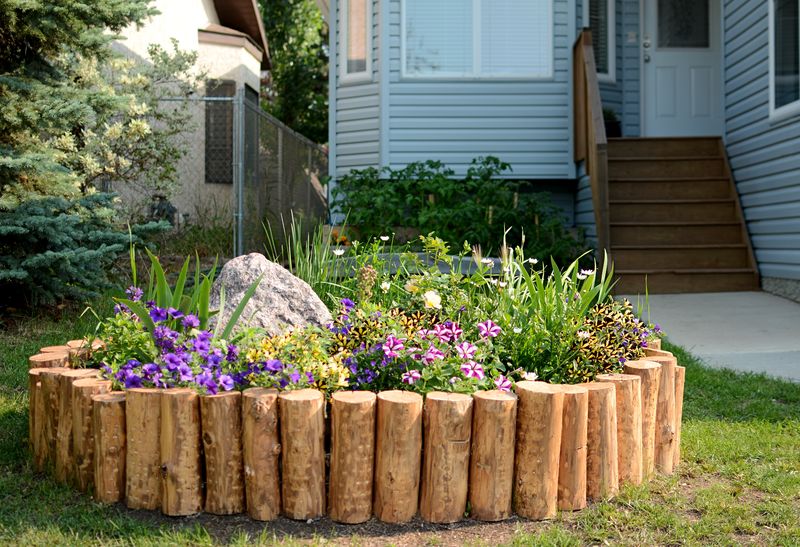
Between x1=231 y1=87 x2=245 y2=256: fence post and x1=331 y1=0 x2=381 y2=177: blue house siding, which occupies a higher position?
x1=331 y1=0 x2=381 y2=177: blue house siding

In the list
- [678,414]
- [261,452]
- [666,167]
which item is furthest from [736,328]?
[261,452]

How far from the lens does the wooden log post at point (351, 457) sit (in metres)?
2.98

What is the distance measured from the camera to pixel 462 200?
9.49m

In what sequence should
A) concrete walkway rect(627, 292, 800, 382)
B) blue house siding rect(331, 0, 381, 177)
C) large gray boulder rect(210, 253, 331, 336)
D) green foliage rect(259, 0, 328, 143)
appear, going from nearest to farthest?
1. large gray boulder rect(210, 253, 331, 336)
2. concrete walkway rect(627, 292, 800, 382)
3. blue house siding rect(331, 0, 381, 177)
4. green foliage rect(259, 0, 328, 143)

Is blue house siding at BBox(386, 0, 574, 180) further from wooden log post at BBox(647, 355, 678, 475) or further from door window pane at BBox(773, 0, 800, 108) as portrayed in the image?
wooden log post at BBox(647, 355, 678, 475)

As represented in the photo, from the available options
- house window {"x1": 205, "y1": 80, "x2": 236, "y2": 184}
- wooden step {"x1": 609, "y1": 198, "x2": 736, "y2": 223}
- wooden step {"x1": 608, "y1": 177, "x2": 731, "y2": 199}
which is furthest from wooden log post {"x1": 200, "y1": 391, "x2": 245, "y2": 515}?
house window {"x1": 205, "y1": 80, "x2": 236, "y2": 184}

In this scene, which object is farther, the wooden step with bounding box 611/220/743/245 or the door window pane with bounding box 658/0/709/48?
the door window pane with bounding box 658/0/709/48

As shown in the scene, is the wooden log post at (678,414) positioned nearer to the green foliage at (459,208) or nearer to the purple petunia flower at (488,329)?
the purple petunia flower at (488,329)

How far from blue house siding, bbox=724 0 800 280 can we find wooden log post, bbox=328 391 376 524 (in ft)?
20.2

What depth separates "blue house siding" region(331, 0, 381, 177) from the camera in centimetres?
1034

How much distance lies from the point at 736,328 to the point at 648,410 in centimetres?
374

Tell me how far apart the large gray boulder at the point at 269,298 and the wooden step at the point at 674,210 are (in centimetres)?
575

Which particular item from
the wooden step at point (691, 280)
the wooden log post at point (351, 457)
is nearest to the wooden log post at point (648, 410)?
the wooden log post at point (351, 457)

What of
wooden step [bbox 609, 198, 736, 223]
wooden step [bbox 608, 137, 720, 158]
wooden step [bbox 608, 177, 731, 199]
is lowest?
wooden step [bbox 609, 198, 736, 223]
